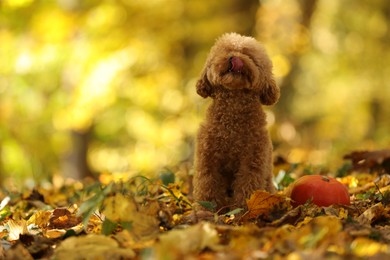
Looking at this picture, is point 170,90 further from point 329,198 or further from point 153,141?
point 329,198

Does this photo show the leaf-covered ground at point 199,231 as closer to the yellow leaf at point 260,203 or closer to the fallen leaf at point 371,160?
the yellow leaf at point 260,203

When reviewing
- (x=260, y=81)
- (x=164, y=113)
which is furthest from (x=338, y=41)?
(x=260, y=81)

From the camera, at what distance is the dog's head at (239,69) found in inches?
114

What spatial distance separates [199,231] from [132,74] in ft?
30.0

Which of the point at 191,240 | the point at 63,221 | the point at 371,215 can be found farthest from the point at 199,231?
the point at 63,221

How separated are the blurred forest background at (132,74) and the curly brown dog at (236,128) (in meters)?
2.32

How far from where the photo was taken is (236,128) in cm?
303

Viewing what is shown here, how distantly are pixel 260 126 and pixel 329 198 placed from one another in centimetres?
47

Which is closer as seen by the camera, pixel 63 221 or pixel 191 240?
pixel 191 240

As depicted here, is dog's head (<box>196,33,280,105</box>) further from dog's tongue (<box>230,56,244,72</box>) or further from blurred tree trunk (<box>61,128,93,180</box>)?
blurred tree trunk (<box>61,128,93,180</box>)

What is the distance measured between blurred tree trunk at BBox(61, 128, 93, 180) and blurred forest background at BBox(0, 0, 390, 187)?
2 centimetres

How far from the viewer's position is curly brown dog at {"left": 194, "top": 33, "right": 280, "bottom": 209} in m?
3.01

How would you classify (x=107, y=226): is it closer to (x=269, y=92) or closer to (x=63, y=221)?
(x=63, y=221)

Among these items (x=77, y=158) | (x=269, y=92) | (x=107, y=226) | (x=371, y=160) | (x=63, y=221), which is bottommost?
(x=77, y=158)
